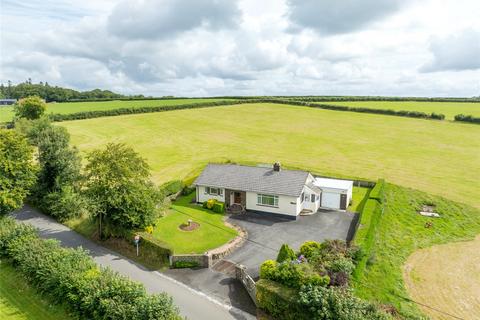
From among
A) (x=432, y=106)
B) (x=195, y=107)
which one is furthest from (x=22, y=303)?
(x=432, y=106)

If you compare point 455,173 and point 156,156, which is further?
point 156,156

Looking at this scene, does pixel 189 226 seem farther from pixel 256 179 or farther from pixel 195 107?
pixel 195 107

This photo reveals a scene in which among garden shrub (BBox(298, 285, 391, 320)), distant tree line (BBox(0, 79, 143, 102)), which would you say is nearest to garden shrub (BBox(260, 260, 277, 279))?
garden shrub (BBox(298, 285, 391, 320))

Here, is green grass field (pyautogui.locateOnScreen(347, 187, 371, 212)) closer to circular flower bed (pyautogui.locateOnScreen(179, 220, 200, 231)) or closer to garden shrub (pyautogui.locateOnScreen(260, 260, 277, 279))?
circular flower bed (pyautogui.locateOnScreen(179, 220, 200, 231))

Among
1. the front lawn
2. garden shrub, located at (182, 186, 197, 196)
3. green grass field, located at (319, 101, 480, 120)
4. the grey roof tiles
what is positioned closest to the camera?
the front lawn

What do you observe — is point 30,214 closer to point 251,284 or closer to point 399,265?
point 251,284

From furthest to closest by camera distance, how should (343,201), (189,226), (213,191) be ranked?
1. (213,191)
2. (343,201)
3. (189,226)

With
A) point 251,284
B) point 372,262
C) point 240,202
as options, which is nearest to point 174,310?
point 251,284
